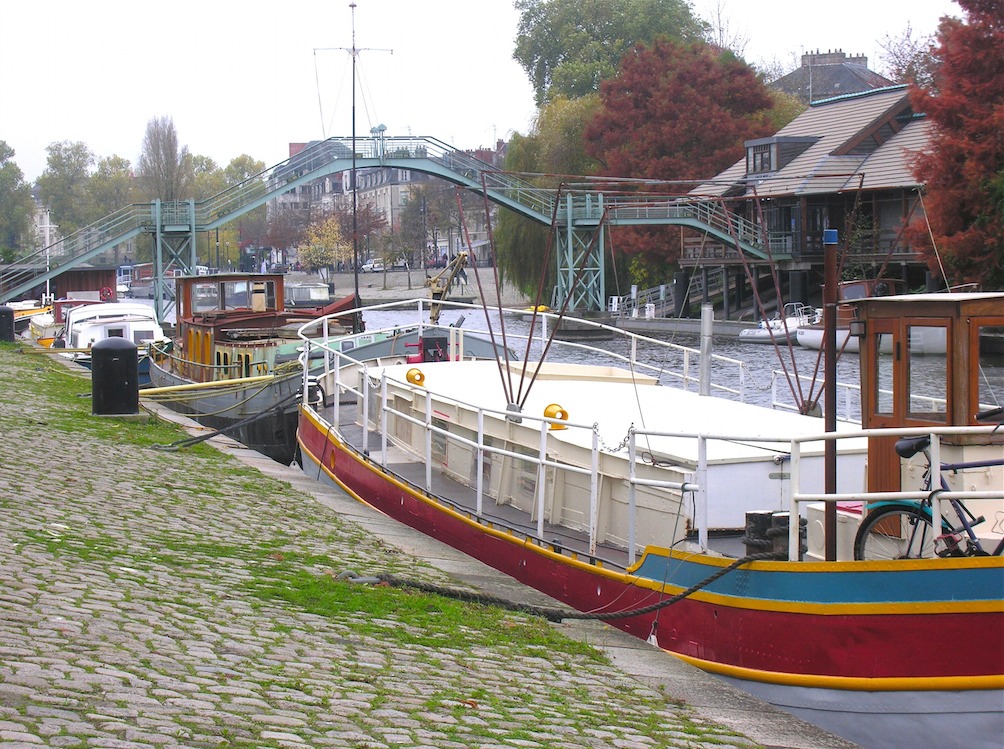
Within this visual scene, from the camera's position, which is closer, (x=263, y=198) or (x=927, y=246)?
(x=927, y=246)

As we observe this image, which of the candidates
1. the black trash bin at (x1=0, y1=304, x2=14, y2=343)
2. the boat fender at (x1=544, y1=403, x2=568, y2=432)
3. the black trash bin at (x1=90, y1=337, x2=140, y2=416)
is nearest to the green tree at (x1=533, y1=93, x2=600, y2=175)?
the black trash bin at (x1=0, y1=304, x2=14, y2=343)

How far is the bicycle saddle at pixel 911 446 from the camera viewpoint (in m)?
7.76

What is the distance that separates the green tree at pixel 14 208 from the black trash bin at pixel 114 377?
4947 inches

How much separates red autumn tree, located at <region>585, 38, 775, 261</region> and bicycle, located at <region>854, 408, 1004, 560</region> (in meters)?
52.7

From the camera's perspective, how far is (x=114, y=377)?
18.0 meters

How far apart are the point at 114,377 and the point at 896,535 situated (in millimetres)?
13270

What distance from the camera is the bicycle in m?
7.45

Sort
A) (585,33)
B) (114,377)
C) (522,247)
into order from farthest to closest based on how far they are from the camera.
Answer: (585,33) → (522,247) → (114,377)

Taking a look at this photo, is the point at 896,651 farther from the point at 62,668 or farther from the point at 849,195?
the point at 849,195

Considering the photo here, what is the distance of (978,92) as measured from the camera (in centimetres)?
4012

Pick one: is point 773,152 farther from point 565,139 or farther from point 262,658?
point 262,658

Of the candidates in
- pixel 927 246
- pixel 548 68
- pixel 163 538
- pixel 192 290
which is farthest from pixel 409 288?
pixel 163 538

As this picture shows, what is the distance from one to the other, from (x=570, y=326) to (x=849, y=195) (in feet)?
50.6

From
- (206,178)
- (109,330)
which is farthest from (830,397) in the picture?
(206,178)
